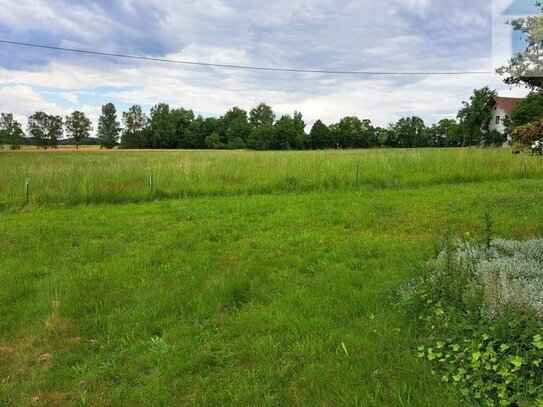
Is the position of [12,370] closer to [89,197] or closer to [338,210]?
[338,210]

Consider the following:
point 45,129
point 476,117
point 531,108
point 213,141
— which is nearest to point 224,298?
point 531,108

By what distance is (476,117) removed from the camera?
4581 centimetres

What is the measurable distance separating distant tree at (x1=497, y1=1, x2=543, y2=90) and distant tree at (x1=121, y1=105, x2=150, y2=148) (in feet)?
289

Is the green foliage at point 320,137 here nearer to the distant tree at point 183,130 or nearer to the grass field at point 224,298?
the distant tree at point 183,130

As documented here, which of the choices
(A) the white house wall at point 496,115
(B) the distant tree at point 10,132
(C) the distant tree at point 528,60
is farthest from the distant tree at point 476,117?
(B) the distant tree at point 10,132

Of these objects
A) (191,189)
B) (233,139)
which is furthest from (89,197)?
(233,139)

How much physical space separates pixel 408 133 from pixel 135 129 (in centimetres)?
6363

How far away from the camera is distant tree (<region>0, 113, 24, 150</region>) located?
78.8 meters

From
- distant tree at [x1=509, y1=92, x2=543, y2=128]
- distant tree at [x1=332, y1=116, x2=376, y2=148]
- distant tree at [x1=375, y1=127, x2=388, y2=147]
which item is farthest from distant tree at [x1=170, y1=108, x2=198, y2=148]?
distant tree at [x1=509, y1=92, x2=543, y2=128]

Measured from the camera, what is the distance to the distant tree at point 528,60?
3.16 metres

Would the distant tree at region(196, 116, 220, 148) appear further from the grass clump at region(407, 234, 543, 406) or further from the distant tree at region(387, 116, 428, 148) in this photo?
the grass clump at region(407, 234, 543, 406)

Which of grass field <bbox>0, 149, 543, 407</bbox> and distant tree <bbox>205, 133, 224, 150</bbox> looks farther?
distant tree <bbox>205, 133, 224, 150</bbox>

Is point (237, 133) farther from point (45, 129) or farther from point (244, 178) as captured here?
point (244, 178)

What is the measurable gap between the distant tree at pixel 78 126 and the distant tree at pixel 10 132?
411 inches
